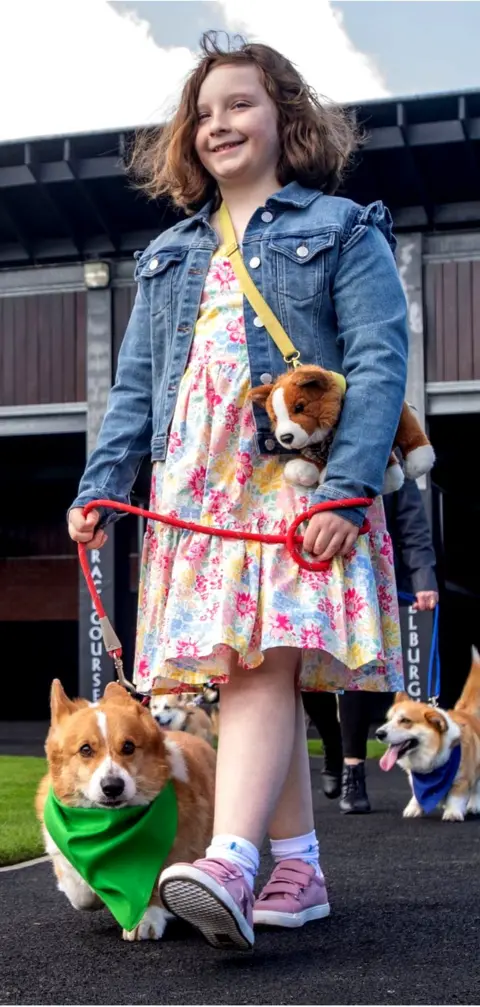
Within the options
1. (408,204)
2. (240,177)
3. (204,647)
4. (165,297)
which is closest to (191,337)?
(165,297)

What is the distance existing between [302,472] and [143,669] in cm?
55

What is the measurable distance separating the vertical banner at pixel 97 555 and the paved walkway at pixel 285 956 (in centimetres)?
987

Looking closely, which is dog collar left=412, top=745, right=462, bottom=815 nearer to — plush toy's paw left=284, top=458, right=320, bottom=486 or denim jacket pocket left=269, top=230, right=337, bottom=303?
plush toy's paw left=284, top=458, right=320, bottom=486

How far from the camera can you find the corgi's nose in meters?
2.77

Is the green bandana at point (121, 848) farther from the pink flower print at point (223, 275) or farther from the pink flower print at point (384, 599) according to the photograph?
the pink flower print at point (223, 275)

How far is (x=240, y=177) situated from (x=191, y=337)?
1.25 ft

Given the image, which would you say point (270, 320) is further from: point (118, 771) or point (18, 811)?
point (18, 811)

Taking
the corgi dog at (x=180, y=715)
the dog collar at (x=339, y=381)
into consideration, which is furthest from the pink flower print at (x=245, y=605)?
the corgi dog at (x=180, y=715)

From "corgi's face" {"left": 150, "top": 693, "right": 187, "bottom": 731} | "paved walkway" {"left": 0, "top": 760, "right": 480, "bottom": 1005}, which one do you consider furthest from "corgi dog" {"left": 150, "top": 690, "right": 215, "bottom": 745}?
"paved walkway" {"left": 0, "top": 760, "right": 480, "bottom": 1005}

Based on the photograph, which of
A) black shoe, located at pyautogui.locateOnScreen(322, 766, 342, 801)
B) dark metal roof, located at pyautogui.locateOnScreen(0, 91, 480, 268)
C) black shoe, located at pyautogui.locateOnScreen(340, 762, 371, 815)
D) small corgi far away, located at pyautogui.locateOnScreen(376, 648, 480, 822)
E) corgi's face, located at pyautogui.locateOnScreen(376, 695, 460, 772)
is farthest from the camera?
dark metal roof, located at pyautogui.locateOnScreen(0, 91, 480, 268)

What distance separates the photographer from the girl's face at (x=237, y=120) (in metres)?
2.67

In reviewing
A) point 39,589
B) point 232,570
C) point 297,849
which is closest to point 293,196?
point 232,570

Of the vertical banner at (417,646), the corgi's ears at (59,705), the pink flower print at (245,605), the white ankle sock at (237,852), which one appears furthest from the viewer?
the vertical banner at (417,646)

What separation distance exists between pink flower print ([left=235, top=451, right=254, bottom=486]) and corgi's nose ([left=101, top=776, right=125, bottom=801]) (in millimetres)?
767
